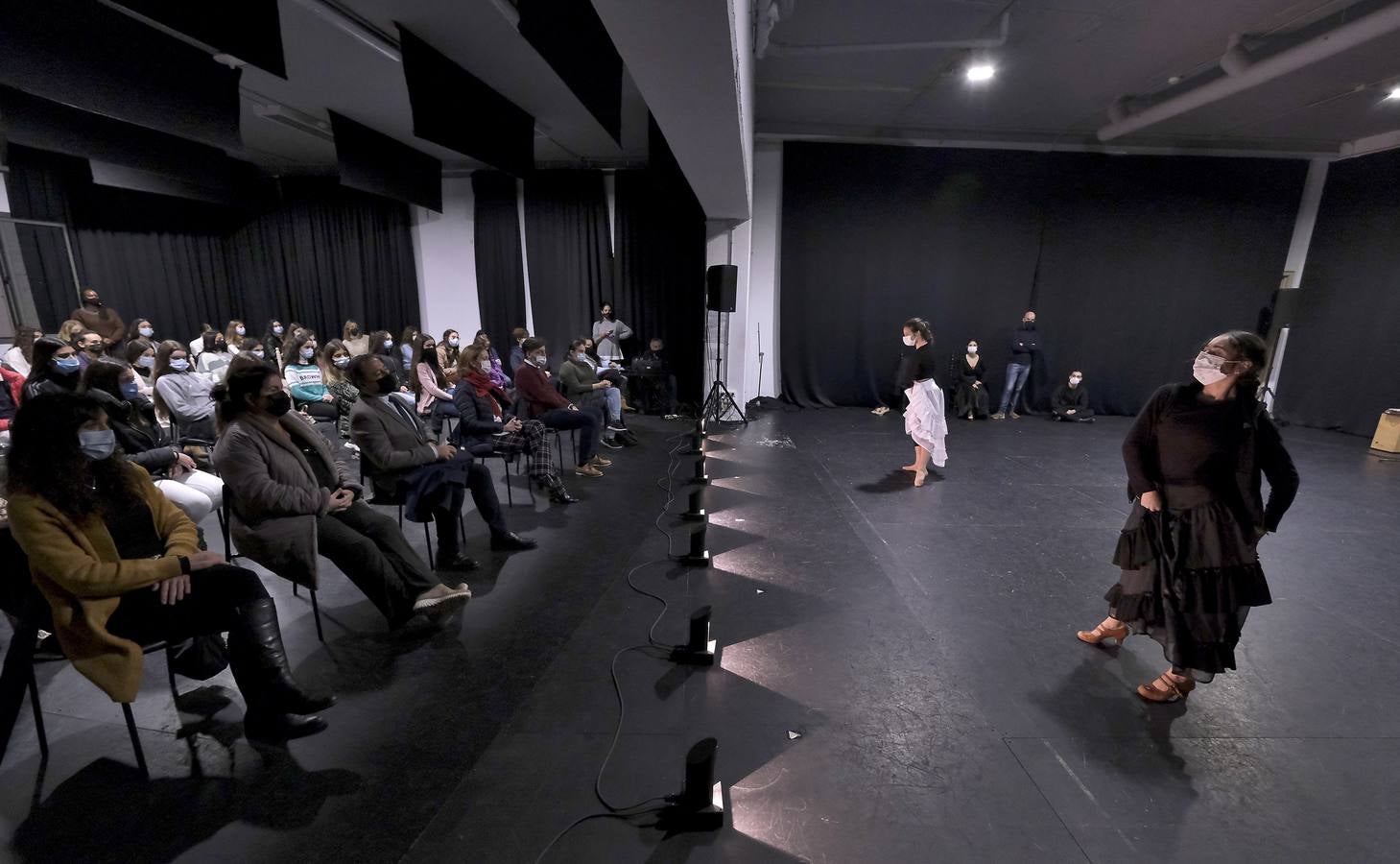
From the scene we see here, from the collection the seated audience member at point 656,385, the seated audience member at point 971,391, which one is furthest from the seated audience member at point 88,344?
the seated audience member at point 971,391

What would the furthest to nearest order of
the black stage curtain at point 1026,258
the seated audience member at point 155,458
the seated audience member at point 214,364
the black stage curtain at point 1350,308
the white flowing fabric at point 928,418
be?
the black stage curtain at point 1026,258
the black stage curtain at point 1350,308
the seated audience member at point 214,364
the white flowing fabric at point 928,418
the seated audience member at point 155,458

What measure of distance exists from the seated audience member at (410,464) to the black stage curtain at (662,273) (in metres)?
4.97

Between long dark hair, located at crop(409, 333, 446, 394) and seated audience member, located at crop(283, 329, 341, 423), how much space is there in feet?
2.41

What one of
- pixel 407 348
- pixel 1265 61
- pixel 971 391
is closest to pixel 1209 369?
pixel 1265 61

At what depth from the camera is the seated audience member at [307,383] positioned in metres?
5.07

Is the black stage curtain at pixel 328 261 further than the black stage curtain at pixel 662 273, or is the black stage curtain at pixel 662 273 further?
the black stage curtain at pixel 328 261

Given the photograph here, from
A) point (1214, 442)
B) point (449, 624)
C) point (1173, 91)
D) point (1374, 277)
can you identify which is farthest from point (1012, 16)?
point (1374, 277)

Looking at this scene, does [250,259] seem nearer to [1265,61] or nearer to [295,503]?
[295,503]

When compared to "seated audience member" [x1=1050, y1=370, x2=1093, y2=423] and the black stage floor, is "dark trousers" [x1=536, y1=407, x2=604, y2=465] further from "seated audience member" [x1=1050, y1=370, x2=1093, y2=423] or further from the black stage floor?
"seated audience member" [x1=1050, y1=370, x2=1093, y2=423]

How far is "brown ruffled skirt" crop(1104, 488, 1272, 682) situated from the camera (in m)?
1.82

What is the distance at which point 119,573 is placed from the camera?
1571 mm

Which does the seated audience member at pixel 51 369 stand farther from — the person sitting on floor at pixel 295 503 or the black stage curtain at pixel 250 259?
the black stage curtain at pixel 250 259

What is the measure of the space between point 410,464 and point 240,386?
30.3 inches

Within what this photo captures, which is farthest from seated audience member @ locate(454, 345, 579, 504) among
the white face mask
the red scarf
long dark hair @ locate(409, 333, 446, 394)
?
the white face mask
